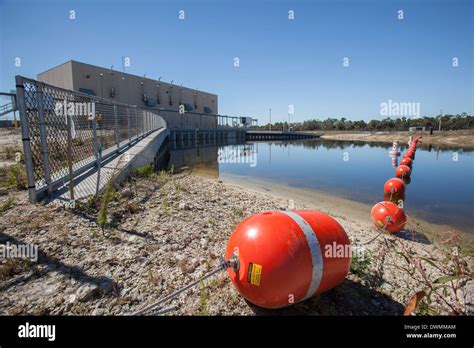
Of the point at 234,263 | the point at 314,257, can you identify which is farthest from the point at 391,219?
the point at 234,263

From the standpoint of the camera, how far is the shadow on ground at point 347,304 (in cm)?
275

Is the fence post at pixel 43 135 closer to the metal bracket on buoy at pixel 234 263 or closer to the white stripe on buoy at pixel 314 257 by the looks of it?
the metal bracket on buoy at pixel 234 263

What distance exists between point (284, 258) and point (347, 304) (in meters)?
1.36

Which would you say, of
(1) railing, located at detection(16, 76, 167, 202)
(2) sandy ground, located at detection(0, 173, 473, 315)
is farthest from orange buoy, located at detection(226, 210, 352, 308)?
(1) railing, located at detection(16, 76, 167, 202)

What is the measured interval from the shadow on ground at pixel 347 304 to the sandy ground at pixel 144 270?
0.04 ft

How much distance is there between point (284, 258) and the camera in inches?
91.2

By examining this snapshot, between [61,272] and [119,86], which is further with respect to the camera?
[119,86]

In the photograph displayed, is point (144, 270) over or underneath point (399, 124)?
A: underneath

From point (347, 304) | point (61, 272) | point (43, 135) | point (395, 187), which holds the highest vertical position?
point (43, 135)

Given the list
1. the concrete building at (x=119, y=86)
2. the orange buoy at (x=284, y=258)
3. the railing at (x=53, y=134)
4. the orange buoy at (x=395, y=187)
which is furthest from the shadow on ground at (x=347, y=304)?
the concrete building at (x=119, y=86)

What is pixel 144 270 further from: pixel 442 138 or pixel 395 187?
pixel 442 138

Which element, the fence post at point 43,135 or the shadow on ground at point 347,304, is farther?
the fence post at point 43,135

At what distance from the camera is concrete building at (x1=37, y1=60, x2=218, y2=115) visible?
3186 cm

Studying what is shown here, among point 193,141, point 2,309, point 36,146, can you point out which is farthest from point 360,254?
point 193,141
